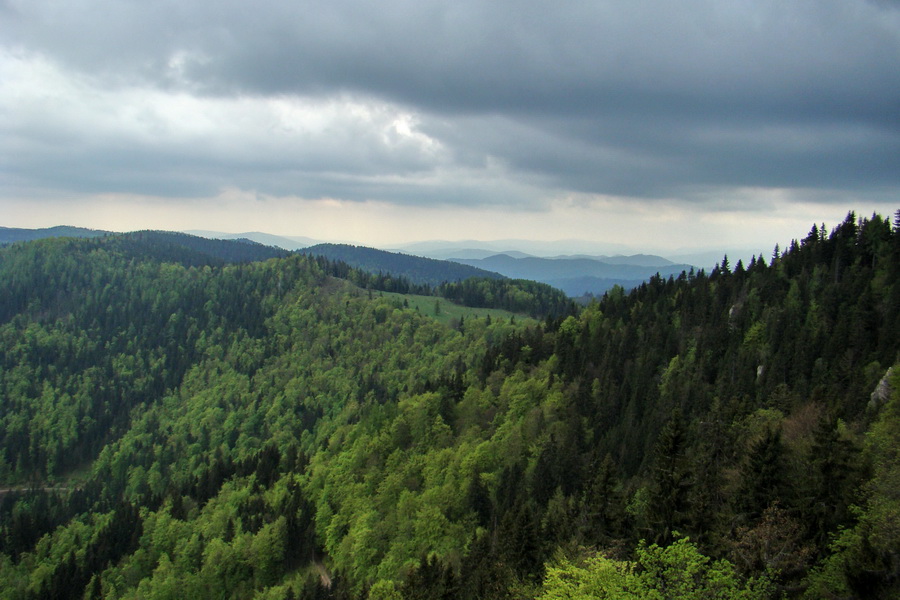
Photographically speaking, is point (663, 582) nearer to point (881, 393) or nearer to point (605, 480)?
point (605, 480)

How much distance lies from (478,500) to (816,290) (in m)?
56.9

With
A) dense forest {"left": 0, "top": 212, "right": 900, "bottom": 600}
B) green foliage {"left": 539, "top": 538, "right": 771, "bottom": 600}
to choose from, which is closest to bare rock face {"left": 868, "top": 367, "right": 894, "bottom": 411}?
dense forest {"left": 0, "top": 212, "right": 900, "bottom": 600}

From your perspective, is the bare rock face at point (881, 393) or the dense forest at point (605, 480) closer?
the dense forest at point (605, 480)

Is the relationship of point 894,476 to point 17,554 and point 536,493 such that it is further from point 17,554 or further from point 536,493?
point 17,554

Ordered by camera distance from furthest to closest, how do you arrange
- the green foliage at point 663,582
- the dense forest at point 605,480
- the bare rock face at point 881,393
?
1. the bare rock face at point 881,393
2. the dense forest at point 605,480
3. the green foliage at point 663,582

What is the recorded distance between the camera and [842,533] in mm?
28766

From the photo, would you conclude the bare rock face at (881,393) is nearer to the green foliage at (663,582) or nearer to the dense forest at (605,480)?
the dense forest at (605,480)

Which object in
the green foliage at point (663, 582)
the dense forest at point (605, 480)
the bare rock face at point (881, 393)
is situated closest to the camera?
the green foliage at point (663, 582)

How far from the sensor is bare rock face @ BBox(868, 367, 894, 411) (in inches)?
1906

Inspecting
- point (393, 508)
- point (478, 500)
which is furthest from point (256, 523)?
point (478, 500)

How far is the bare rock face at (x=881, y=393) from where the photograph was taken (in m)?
48.4

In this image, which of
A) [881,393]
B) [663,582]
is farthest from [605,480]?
[881,393]

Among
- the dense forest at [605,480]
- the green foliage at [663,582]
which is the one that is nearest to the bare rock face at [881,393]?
the dense forest at [605,480]

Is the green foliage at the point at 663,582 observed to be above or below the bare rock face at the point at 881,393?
below
